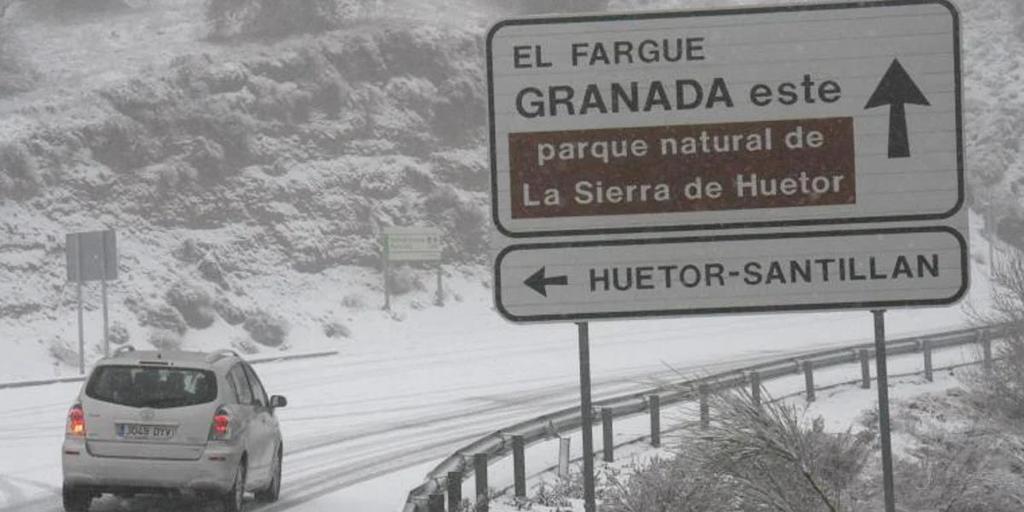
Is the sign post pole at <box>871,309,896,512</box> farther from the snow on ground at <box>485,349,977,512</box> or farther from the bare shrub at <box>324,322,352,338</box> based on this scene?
the bare shrub at <box>324,322,352,338</box>

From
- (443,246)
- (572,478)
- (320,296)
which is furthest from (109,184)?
(572,478)

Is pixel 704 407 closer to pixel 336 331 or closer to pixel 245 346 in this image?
pixel 245 346

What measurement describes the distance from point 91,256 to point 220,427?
24.1 meters

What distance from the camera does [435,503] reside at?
9523 millimetres

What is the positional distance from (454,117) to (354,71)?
493cm

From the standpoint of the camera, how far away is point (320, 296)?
48.2 meters

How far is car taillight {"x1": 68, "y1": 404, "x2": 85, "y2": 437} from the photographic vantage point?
13.0 m

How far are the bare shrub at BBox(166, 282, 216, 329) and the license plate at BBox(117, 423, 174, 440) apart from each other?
103 ft

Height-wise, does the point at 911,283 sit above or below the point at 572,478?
above

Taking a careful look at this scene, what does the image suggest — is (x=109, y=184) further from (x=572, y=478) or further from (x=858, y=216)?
(x=858, y=216)

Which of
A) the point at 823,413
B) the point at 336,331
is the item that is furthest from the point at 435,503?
the point at 336,331

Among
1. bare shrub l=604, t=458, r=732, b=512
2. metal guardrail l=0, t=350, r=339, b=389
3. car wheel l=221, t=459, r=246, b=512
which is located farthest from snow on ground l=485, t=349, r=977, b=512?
metal guardrail l=0, t=350, r=339, b=389

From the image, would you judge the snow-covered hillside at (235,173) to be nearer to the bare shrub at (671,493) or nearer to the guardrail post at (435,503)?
the guardrail post at (435,503)

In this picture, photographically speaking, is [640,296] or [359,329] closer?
[640,296]
